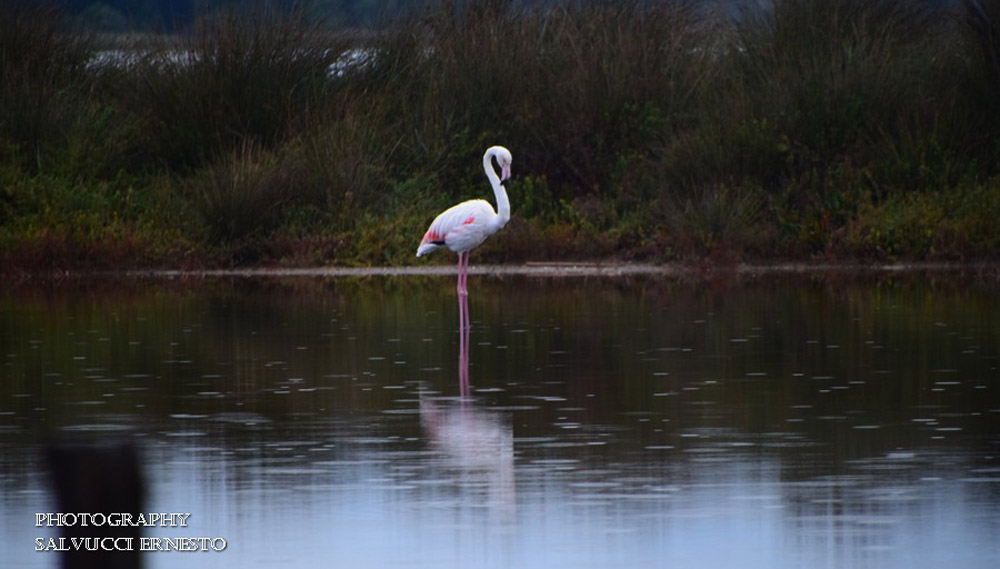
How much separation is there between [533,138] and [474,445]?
17.1 metres

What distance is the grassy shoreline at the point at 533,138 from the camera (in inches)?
986

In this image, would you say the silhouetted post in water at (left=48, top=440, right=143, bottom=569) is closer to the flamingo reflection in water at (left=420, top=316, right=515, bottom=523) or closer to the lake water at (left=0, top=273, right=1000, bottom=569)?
the lake water at (left=0, top=273, right=1000, bottom=569)

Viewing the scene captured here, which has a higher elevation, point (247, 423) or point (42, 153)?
point (42, 153)

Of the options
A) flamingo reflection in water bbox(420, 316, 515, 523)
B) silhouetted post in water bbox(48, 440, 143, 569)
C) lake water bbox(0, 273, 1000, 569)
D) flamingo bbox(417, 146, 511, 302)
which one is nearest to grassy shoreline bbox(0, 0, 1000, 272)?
flamingo bbox(417, 146, 511, 302)

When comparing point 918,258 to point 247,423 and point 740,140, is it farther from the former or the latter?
point 247,423

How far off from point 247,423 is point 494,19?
17.5 meters

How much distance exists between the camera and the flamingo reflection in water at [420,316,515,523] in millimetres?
9180

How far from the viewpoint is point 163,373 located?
1427 centimetres

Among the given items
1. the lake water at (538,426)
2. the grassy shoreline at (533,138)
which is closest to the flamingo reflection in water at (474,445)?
the lake water at (538,426)

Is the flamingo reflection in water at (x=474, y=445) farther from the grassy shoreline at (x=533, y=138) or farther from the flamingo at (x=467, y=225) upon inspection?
the grassy shoreline at (x=533, y=138)

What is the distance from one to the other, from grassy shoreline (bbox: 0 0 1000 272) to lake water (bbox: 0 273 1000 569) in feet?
16.0

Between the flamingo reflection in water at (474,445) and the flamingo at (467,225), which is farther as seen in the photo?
the flamingo at (467,225)

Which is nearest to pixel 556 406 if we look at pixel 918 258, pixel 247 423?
pixel 247 423

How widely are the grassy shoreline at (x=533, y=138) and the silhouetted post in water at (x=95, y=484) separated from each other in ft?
65.6
